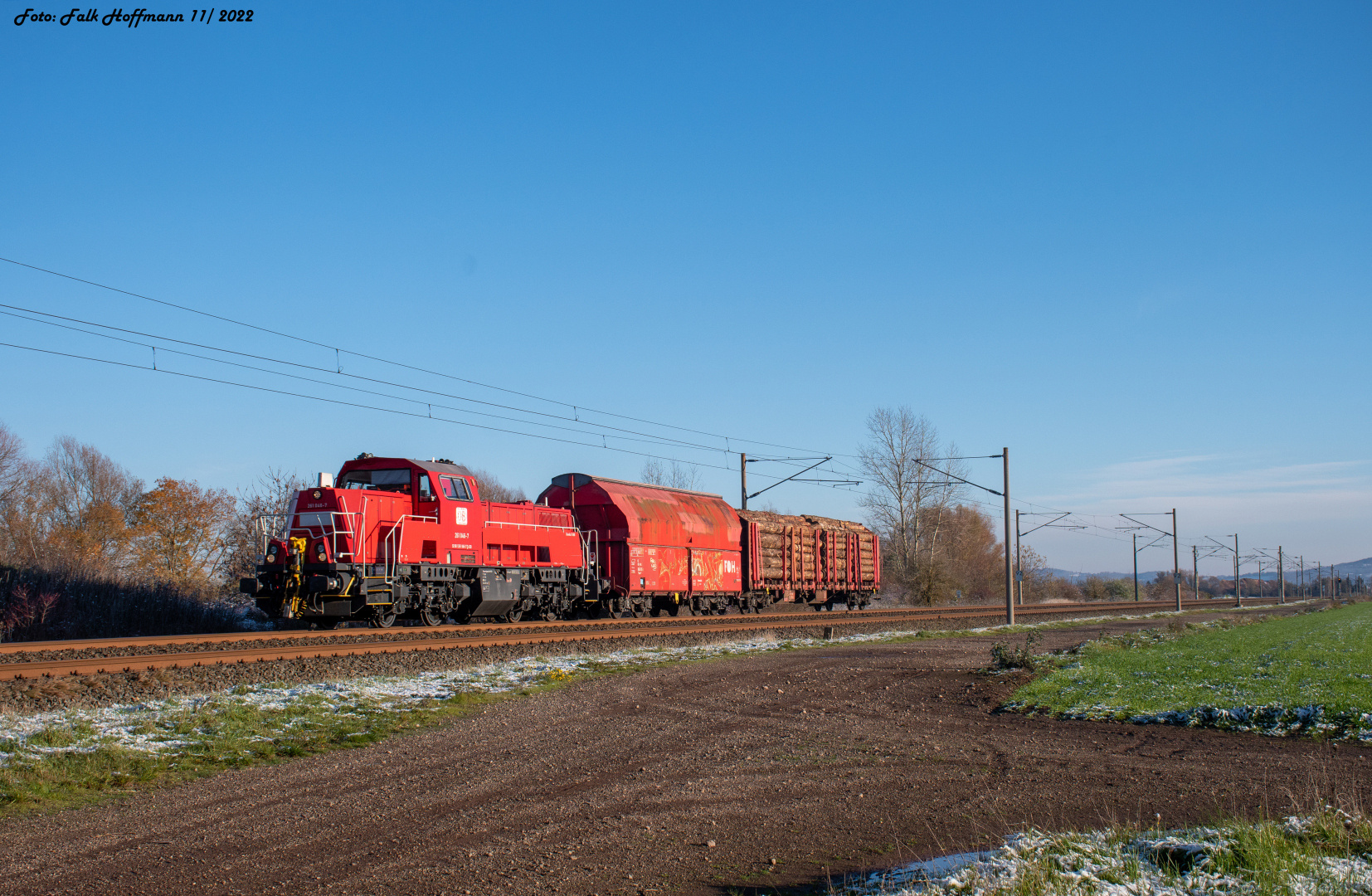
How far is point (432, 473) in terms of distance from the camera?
23.0 metres

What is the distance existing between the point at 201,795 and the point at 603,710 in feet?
16.4

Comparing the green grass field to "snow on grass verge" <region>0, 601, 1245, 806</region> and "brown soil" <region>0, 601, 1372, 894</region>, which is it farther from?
"snow on grass verge" <region>0, 601, 1245, 806</region>

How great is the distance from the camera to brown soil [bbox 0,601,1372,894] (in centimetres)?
555

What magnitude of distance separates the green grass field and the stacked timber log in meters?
17.9

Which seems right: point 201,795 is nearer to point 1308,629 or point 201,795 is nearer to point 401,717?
point 401,717

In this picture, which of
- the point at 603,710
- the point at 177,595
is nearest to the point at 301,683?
the point at 603,710

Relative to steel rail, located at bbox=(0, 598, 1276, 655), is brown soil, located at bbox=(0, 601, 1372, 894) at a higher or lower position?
higher

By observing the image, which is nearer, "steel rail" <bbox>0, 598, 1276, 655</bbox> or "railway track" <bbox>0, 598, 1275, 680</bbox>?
"railway track" <bbox>0, 598, 1275, 680</bbox>

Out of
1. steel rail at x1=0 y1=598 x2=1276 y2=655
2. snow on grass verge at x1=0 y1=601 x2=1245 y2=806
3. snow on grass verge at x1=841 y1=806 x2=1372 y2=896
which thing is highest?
snow on grass verge at x1=841 y1=806 x2=1372 y2=896

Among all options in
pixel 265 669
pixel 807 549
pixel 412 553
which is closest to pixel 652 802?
pixel 265 669

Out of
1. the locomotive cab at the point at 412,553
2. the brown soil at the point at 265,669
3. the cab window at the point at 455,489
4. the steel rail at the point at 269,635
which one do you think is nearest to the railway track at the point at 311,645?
the steel rail at the point at 269,635

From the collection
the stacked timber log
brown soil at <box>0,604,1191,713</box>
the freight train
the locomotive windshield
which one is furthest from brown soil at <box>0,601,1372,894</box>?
the stacked timber log

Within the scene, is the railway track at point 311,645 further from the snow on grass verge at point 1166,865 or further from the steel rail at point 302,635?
the snow on grass verge at point 1166,865

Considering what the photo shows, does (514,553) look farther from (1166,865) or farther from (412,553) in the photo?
(1166,865)
